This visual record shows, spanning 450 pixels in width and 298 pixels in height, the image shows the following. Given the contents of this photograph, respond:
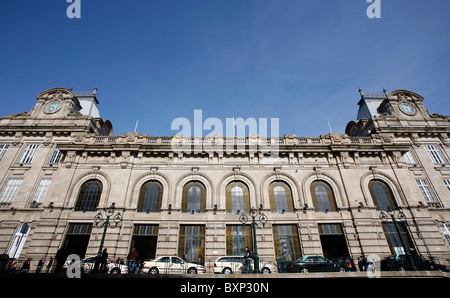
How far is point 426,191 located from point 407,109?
502 inches

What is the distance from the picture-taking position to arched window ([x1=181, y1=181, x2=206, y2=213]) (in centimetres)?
2052

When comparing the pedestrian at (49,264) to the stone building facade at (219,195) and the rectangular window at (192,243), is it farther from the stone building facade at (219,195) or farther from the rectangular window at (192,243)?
the rectangular window at (192,243)

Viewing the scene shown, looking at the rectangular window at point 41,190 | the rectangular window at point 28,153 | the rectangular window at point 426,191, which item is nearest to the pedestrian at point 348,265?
the rectangular window at point 426,191

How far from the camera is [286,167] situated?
22234 mm

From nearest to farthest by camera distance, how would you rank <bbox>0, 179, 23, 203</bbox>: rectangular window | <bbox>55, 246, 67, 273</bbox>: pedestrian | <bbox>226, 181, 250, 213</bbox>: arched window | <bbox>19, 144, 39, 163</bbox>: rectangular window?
1. <bbox>55, 246, 67, 273</bbox>: pedestrian
2. <bbox>226, 181, 250, 213</bbox>: arched window
3. <bbox>0, 179, 23, 203</bbox>: rectangular window
4. <bbox>19, 144, 39, 163</bbox>: rectangular window

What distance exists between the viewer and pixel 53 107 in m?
29.3

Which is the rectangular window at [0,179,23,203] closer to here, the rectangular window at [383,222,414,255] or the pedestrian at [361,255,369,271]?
the pedestrian at [361,255,369,271]

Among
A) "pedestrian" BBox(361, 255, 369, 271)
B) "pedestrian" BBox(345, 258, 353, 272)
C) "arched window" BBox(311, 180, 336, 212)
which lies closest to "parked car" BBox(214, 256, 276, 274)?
"pedestrian" BBox(345, 258, 353, 272)

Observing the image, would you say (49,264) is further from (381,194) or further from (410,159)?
(410,159)

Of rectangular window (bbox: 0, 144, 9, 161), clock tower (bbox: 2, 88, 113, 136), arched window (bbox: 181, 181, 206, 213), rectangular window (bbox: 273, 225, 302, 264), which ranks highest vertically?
clock tower (bbox: 2, 88, 113, 136)

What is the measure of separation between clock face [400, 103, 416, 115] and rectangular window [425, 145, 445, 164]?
216 inches

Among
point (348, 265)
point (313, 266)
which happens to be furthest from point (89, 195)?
point (348, 265)

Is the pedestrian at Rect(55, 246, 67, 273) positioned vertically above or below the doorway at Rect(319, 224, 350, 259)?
below
